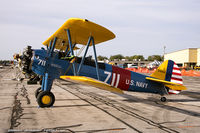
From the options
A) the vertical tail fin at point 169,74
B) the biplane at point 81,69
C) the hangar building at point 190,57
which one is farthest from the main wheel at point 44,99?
the hangar building at point 190,57

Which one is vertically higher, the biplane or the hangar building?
the hangar building

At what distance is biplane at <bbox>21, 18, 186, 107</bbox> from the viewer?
6.31 meters

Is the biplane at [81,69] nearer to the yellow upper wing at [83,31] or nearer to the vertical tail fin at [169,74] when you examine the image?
the yellow upper wing at [83,31]

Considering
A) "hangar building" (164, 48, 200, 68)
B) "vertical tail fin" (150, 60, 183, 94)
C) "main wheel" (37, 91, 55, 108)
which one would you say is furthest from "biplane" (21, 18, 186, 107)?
"hangar building" (164, 48, 200, 68)

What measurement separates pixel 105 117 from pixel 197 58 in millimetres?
65702

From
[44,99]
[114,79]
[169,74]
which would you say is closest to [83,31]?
[114,79]

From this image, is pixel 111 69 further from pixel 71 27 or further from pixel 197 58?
pixel 197 58

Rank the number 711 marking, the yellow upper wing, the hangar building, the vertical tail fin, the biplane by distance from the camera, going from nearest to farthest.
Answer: the yellow upper wing → the biplane → the number 711 marking → the vertical tail fin → the hangar building

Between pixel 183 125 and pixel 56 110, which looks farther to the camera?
pixel 56 110

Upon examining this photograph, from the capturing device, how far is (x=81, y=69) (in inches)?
287

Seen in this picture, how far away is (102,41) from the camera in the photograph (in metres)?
8.12

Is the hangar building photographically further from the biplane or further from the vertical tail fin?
the biplane

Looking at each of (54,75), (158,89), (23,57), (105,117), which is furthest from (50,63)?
(158,89)

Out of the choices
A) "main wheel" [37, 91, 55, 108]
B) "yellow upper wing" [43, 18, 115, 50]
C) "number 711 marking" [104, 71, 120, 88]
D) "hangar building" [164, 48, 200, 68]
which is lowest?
"main wheel" [37, 91, 55, 108]
